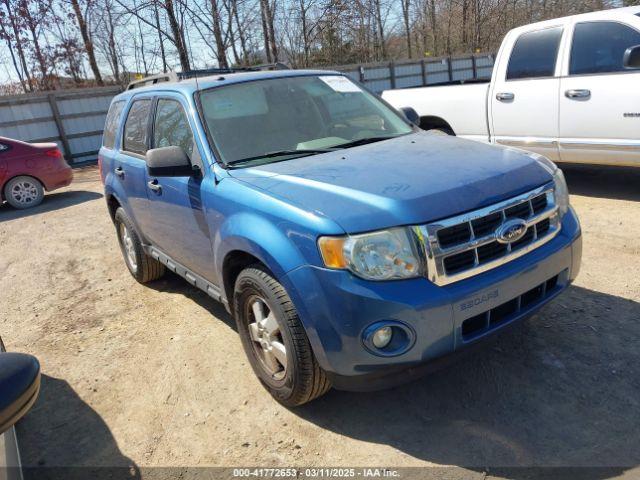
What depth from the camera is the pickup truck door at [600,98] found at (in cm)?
543

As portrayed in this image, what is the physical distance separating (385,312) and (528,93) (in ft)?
16.2

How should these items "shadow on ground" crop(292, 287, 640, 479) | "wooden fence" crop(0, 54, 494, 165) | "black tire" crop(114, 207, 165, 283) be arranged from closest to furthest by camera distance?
"shadow on ground" crop(292, 287, 640, 479) < "black tire" crop(114, 207, 165, 283) < "wooden fence" crop(0, 54, 494, 165)

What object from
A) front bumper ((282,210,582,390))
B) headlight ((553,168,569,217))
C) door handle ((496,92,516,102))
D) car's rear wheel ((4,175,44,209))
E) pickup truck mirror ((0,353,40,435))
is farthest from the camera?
car's rear wheel ((4,175,44,209))

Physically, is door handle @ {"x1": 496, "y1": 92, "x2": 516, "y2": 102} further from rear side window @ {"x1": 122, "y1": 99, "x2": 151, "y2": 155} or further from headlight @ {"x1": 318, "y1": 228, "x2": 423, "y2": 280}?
headlight @ {"x1": 318, "y1": 228, "x2": 423, "y2": 280}

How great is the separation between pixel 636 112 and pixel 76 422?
5714mm

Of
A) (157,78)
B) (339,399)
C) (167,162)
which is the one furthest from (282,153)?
(157,78)

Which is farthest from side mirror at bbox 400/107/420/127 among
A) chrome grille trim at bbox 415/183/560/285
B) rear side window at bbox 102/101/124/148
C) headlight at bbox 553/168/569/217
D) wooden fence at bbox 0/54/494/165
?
wooden fence at bbox 0/54/494/165

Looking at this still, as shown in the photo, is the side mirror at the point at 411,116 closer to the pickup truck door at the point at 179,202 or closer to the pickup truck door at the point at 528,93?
the pickup truck door at the point at 179,202

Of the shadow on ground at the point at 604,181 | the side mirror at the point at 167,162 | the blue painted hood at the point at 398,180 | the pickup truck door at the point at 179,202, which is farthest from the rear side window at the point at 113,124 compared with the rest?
the shadow on ground at the point at 604,181

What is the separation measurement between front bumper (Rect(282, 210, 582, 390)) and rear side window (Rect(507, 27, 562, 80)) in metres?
4.47

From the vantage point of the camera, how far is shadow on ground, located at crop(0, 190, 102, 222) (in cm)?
964

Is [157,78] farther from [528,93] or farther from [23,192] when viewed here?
[23,192]

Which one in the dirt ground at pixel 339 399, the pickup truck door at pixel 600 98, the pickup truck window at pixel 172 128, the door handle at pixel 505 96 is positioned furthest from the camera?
the door handle at pixel 505 96

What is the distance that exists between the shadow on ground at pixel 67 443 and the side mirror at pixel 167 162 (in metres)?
1.50
